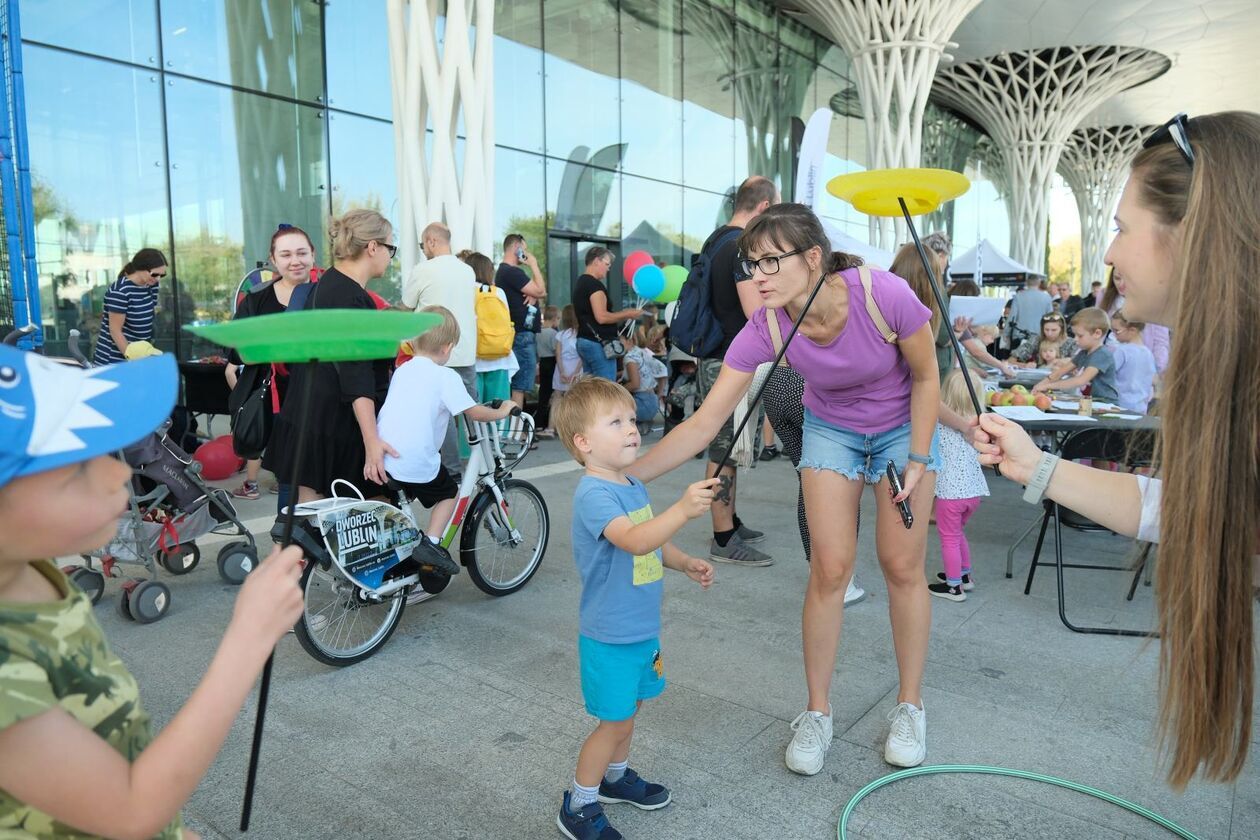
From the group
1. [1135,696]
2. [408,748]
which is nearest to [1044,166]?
[1135,696]

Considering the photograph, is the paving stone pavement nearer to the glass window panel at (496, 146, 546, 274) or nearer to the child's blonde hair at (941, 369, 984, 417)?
the child's blonde hair at (941, 369, 984, 417)

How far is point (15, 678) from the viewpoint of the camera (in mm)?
950

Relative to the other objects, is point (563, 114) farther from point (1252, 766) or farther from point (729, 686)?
point (1252, 766)

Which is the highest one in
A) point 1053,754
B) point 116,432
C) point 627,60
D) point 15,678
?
point 627,60

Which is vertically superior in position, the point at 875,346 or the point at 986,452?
the point at 875,346

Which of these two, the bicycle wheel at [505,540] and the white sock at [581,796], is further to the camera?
the bicycle wheel at [505,540]

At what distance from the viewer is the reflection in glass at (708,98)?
15.8 meters

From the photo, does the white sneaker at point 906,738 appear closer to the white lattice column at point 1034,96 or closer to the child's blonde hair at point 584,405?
the child's blonde hair at point 584,405

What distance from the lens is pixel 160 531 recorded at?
4.07 meters

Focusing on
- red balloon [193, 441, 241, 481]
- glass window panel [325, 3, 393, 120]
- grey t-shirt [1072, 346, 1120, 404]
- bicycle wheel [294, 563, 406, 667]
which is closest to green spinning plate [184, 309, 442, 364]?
bicycle wheel [294, 563, 406, 667]

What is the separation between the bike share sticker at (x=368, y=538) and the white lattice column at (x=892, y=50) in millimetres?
14370

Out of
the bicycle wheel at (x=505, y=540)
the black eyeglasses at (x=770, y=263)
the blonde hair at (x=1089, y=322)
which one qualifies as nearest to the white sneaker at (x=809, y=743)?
the black eyeglasses at (x=770, y=263)

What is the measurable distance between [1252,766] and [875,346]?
1.79 meters

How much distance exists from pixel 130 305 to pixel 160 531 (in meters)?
3.19
